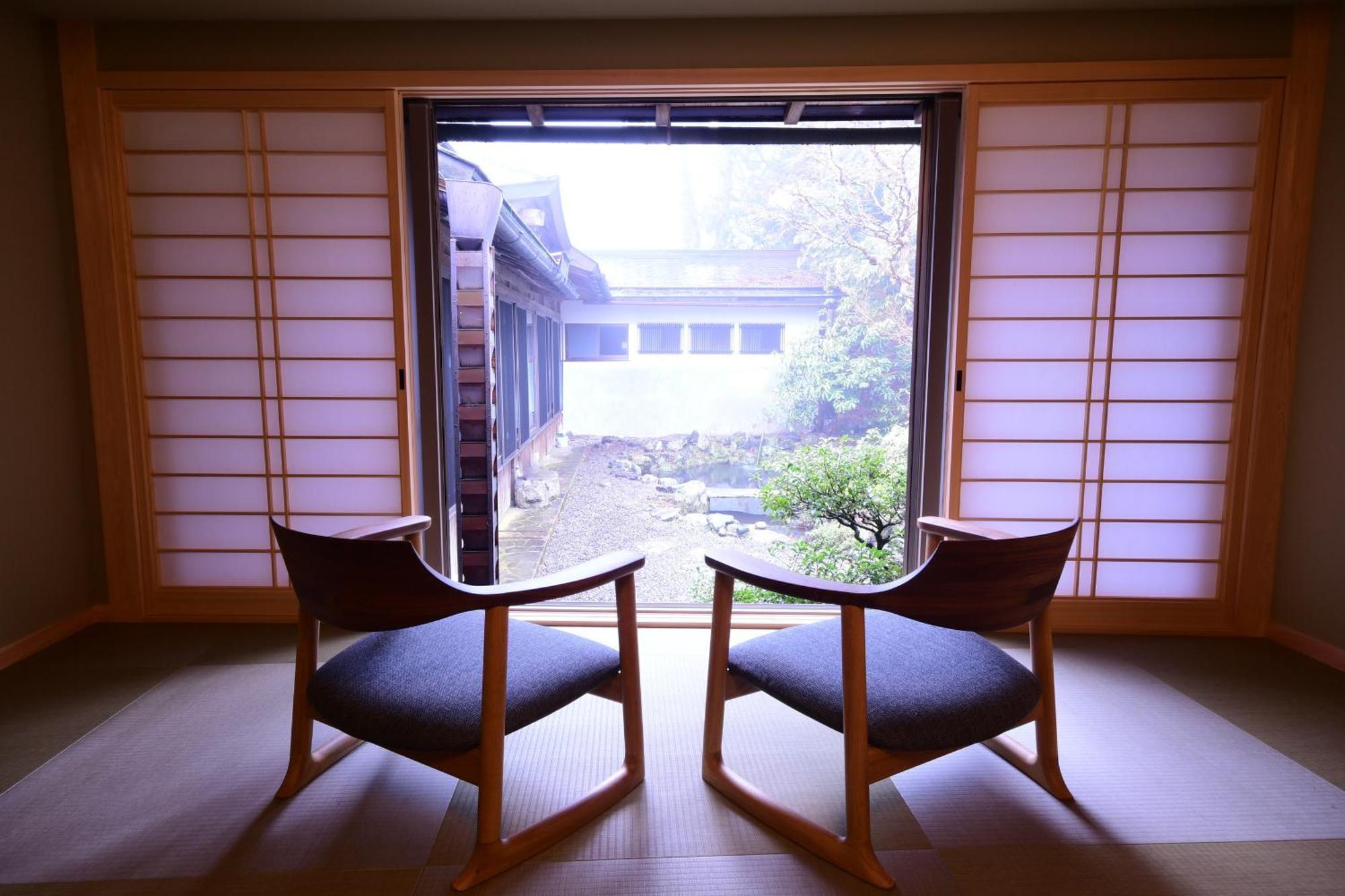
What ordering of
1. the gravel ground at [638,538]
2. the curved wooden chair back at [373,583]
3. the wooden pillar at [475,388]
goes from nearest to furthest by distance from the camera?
the curved wooden chair back at [373,583], the wooden pillar at [475,388], the gravel ground at [638,538]

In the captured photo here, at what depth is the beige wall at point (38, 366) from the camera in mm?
2232

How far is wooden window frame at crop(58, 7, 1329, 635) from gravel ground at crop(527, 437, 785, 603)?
113 inches

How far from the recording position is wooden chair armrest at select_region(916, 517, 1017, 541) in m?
1.70

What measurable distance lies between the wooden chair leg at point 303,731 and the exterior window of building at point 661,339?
22.9 feet

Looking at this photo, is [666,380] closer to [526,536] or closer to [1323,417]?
[526,536]

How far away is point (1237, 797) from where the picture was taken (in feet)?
5.14

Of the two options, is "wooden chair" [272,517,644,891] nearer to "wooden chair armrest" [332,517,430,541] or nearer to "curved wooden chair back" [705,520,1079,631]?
"wooden chair armrest" [332,517,430,541]

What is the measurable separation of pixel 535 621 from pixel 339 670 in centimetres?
122

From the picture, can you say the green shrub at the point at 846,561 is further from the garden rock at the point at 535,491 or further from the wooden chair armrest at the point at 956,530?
the garden rock at the point at 535,491

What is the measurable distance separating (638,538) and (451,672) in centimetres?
454

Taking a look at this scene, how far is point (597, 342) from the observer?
830cm

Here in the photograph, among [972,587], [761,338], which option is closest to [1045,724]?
[972,587]

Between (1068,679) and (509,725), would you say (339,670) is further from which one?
(1068,679)

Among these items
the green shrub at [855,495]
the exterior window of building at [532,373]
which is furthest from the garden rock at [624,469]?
the green shrub at [855,495]
